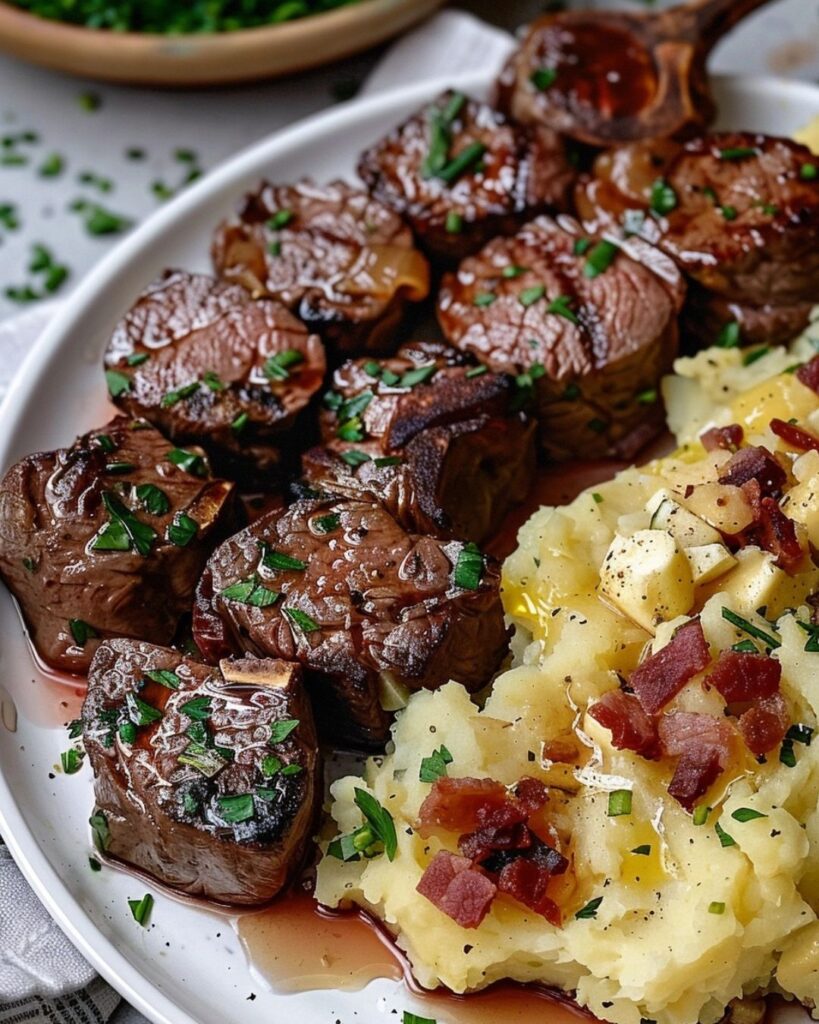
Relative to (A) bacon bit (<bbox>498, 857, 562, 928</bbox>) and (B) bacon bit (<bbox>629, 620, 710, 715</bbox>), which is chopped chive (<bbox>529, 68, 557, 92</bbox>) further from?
(A) bacon bit (<bbox>498, 857, 562, 928</bbox>)

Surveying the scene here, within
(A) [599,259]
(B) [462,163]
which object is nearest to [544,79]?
(B) [462,163]

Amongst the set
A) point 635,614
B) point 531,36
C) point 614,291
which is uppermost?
point 531,36

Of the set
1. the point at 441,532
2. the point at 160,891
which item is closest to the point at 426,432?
the point at 441,532

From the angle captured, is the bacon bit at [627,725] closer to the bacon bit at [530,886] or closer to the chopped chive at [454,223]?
the bacon bit at [530,886]

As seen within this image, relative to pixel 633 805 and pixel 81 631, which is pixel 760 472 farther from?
pixel 81 631

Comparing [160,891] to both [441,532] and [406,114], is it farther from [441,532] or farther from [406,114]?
[406,114]

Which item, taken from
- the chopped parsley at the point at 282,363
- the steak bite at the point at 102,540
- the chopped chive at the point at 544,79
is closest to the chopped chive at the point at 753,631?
the steak bite at the point at 102,540
